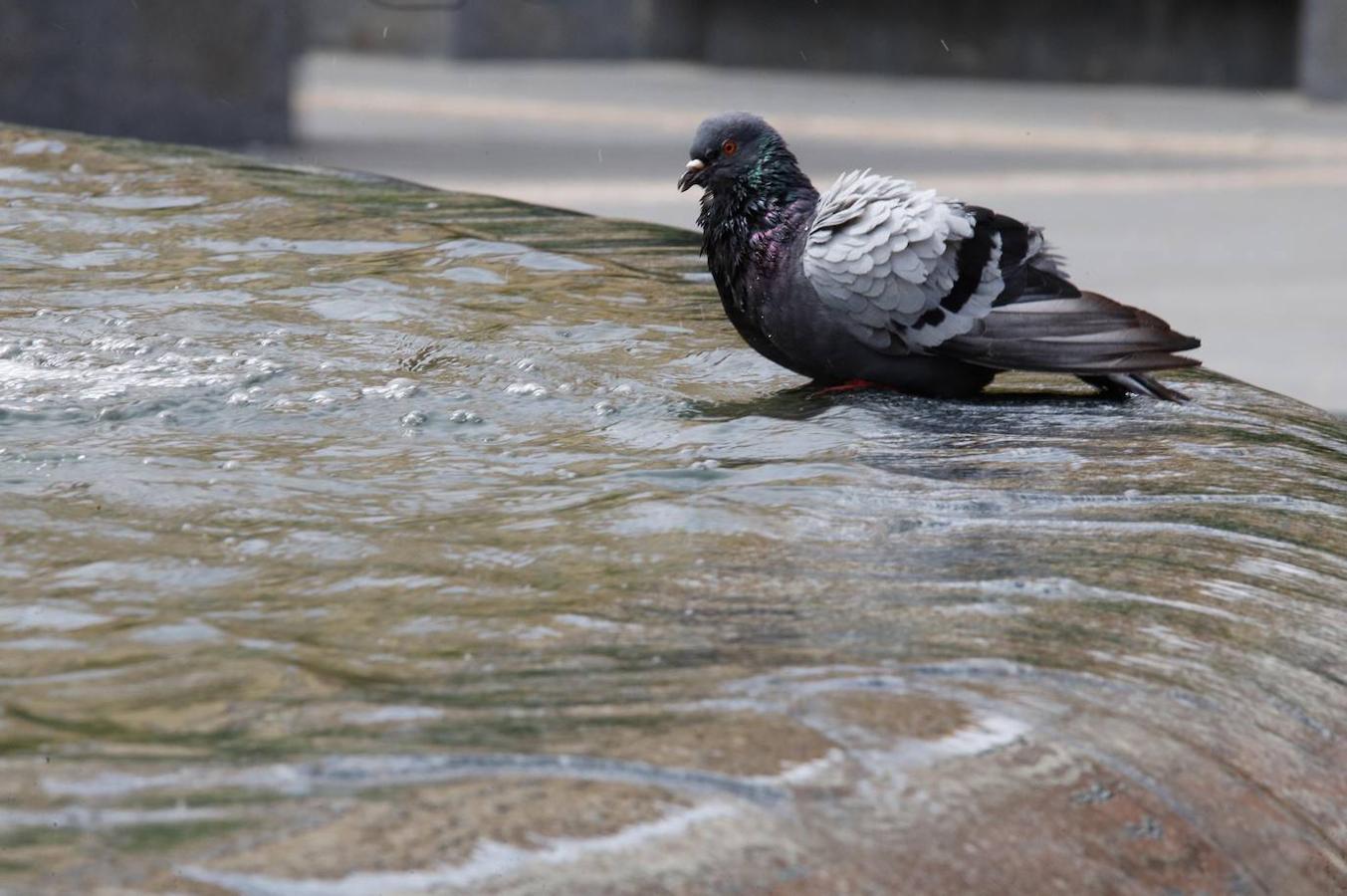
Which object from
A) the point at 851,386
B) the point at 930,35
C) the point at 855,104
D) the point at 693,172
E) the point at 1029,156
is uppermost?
the point at 930,35

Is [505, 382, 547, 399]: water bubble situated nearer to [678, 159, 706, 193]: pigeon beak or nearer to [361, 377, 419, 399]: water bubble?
[361, 377, 419, 399]: water bubble

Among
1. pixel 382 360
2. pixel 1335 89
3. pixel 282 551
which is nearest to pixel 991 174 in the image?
pixel 1335 89

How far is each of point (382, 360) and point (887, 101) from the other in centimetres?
1825

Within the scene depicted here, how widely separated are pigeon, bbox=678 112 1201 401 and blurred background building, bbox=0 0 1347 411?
444 centimetres

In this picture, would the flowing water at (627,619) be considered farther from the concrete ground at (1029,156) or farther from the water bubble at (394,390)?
the concrete ground at (1029,156)

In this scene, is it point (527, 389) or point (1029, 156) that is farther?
point (1029, 156)

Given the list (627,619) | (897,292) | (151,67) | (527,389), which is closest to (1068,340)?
(897,292)

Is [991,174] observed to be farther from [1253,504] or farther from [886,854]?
[886,854]

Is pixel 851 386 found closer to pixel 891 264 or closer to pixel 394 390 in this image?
pixel 891 264

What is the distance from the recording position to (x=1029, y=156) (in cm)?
1622

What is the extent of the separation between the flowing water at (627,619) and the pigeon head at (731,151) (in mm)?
415

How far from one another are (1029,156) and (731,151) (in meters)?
12.8

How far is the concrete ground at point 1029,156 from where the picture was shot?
33.7 feet

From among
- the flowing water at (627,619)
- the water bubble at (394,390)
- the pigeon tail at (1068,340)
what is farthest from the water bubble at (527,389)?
the pigeon tail at (1068,340)
